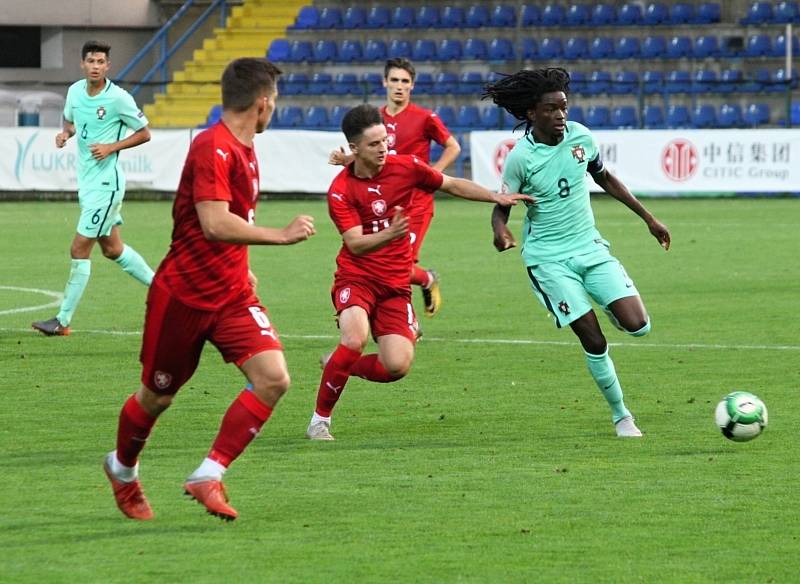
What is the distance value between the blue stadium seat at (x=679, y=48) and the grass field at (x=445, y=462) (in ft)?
65.3

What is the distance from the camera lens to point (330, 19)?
37938 millimetres

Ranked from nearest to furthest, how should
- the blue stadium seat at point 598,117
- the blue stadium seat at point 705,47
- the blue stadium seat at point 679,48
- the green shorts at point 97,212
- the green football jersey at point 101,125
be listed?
1. the green shorts at point 97,212
2. the green football jersey at point 101,125
3. the blue stadium seat at point 598,117
4. the blue stadium seat at point 705,47
5. the blue stadium seat at point 679,48

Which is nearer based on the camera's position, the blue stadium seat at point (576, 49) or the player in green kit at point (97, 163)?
the player in green kit at point (97, 163)

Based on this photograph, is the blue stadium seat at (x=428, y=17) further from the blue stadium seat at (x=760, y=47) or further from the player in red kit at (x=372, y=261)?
the player in red kit at (x=372, y=261)

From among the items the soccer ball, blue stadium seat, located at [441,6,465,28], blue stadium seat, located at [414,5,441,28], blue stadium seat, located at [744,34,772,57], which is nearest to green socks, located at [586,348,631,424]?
the soccer ball

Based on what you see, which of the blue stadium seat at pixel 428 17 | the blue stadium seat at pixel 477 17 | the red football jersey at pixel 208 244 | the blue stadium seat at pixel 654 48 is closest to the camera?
the red football jersey at pixel 208 244

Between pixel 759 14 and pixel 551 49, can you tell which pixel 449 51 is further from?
pixel 759 14

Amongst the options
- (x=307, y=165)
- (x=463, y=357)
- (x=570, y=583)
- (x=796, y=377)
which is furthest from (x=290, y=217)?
(x=570, y=583)

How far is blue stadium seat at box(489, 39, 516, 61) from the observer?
35000 mm

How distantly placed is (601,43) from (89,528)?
2988 centimetres

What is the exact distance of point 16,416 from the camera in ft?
29.5

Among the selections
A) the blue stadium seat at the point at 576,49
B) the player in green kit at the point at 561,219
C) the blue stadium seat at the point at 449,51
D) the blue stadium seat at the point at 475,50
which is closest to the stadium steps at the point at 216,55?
the blue stadium seat at the point at 449,51

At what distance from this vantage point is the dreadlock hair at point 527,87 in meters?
8.62

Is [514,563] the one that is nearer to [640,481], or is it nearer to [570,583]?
[570,583]
